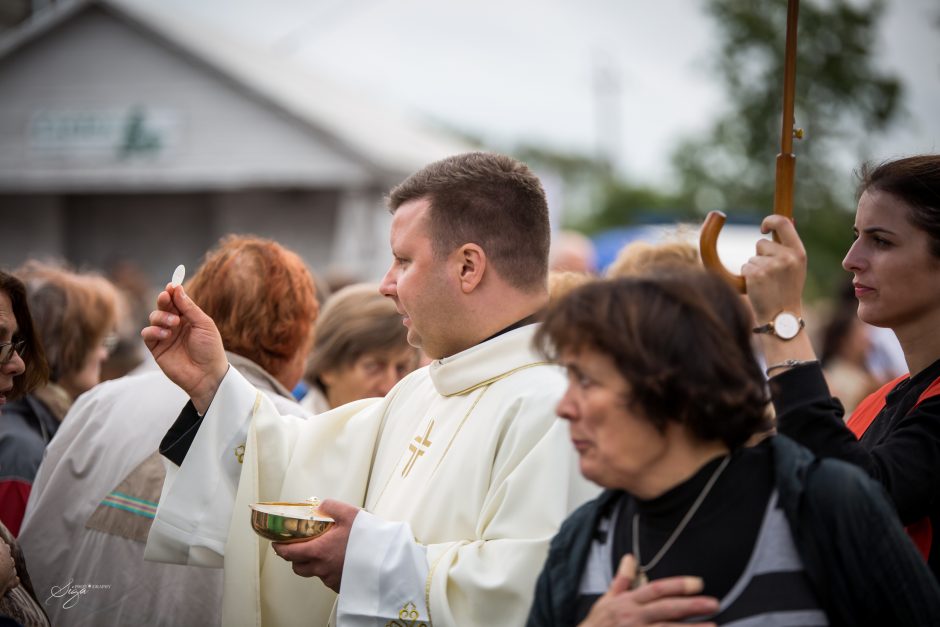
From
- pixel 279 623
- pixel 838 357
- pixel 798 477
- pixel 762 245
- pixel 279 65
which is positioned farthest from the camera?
pixel 279 65

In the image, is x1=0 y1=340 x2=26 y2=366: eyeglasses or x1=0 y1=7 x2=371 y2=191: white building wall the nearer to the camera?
x1=0 y1=340 x2=26 y2=366: eyeglasses

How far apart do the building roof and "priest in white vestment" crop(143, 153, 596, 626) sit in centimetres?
1175

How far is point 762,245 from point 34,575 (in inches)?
108

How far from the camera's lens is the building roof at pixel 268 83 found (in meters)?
15.1

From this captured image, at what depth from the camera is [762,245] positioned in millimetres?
2291

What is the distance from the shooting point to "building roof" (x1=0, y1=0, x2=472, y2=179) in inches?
593

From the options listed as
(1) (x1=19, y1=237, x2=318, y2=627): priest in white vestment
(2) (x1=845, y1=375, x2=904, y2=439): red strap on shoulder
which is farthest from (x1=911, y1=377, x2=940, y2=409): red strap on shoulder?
(1) (x1=19, y1=237, x2=318, y2=627): priest in white vestment

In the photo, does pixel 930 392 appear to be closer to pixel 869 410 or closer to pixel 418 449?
pixel 869 410

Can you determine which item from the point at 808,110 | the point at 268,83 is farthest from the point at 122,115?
the point at 808,110

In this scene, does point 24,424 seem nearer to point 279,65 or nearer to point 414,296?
point 414,296

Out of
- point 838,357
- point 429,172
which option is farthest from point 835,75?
point 429,172

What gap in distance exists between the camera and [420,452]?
9.78 ft

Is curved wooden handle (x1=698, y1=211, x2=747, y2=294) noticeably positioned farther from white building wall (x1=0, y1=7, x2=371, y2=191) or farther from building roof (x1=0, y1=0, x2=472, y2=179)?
white building wall (x1=0, y1=7, x2=371, y2=191)
